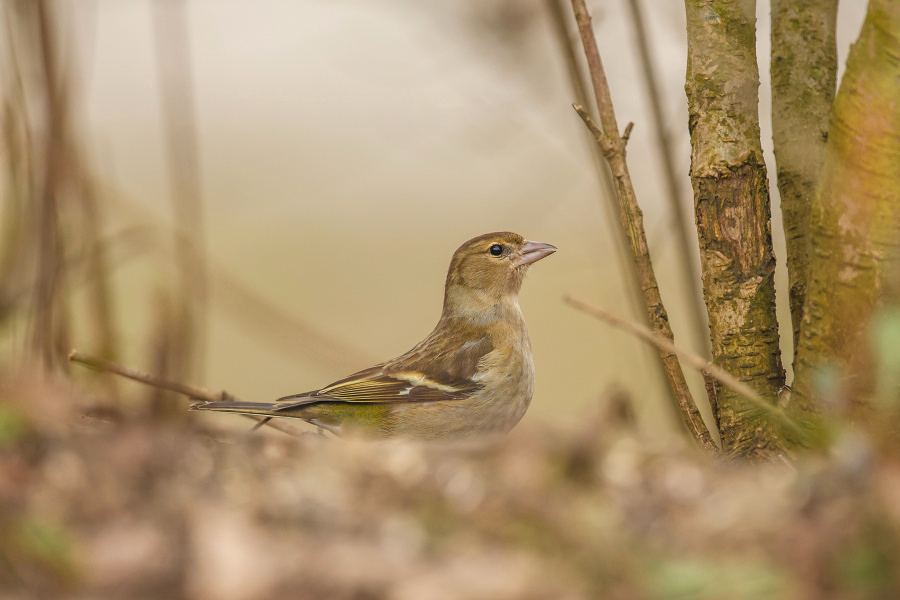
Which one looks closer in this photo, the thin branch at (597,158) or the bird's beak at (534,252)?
the thin branch at (597,158)

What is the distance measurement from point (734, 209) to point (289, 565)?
2.28 metres

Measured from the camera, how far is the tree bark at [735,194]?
3357 mm

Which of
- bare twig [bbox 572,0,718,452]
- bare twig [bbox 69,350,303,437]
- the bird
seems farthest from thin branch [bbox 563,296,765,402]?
the bird

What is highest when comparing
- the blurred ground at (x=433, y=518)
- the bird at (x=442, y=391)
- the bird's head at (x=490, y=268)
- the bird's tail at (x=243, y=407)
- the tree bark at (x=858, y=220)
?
the tree bark at (x=858, y=220)

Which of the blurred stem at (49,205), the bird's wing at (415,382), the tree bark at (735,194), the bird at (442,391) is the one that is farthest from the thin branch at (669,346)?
the blurred stem at (49,205)

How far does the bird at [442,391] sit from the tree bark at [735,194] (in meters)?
1.66

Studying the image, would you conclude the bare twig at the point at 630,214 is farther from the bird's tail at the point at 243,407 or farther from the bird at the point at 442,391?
the bird's tail at the point at 243,407

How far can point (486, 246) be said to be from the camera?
581 cm

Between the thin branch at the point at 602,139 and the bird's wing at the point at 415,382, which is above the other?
the thin branch at the point at 602,139

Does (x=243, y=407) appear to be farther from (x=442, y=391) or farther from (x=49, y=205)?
(x=49, y=205)

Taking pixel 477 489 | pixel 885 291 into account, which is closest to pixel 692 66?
pixel 885 291

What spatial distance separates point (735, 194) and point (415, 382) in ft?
7.55

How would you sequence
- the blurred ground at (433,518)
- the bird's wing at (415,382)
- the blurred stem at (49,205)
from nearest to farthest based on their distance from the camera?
the blurred ground at (433,518) < the blurred stem at (49,205) < the bird's wing at (415,382)

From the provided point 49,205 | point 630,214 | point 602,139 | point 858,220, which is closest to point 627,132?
point 602,139
